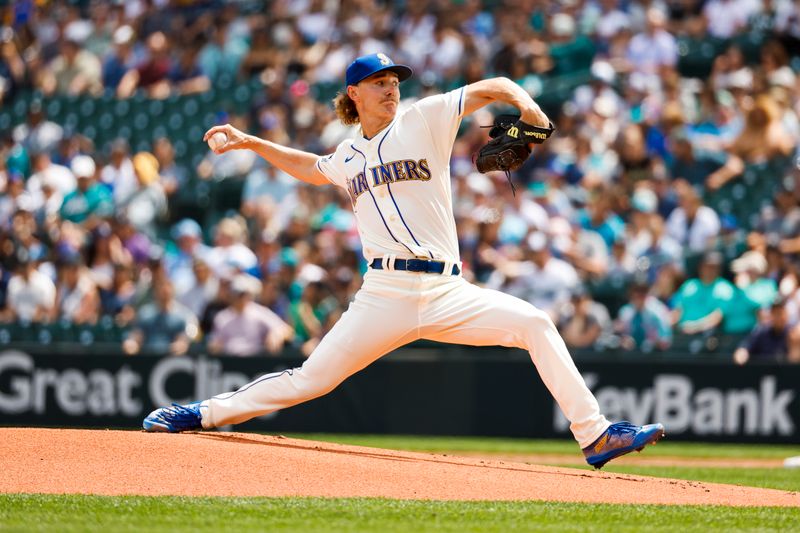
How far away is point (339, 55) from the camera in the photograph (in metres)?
16.4

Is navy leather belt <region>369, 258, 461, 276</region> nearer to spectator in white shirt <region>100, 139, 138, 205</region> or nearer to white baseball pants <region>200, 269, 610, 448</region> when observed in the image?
white baseball pants <region>200, 269, 610, 448</region>

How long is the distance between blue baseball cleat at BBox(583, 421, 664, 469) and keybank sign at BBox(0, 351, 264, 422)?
255 inches

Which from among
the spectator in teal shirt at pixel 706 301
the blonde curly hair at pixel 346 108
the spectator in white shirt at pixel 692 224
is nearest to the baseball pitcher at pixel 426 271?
the blonde curly hair at pixel 346 108

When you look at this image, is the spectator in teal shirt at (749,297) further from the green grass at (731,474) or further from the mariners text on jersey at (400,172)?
the mariners text on jersey at (400,172)

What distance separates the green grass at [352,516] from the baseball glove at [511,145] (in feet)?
5.21

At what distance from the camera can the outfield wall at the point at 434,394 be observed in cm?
1164

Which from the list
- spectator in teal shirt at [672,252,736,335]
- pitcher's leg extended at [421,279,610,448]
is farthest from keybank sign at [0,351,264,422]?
pitcher's leg extended at [421,279,610,448]

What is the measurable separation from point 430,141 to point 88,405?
24.1 ft

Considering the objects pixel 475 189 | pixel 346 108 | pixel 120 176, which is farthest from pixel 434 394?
pixel 346 108

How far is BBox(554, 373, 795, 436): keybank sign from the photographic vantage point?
11.6 m

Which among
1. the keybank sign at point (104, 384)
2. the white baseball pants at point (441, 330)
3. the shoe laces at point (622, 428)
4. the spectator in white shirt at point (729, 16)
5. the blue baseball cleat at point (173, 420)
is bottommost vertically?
the keybank sign at point (104, 384)

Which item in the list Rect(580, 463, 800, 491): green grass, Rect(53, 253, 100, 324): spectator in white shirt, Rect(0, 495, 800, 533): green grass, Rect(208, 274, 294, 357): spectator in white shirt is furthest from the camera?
Rect(53, 253, 100, 324): spectator in white shirt

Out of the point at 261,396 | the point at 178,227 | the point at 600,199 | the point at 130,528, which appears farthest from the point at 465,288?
the point at 178,227

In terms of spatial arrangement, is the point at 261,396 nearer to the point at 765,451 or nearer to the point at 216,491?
the point at 216,491
